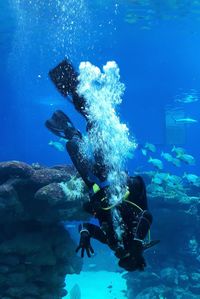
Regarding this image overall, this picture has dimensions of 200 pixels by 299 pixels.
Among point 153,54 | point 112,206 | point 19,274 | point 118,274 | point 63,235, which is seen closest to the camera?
point 112,206

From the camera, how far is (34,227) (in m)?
10.6

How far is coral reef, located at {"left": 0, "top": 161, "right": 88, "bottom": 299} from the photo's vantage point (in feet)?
32.5

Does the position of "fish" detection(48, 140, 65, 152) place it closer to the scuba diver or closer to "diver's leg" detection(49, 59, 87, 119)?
"diver's leg" detection(49, 59, 87, 119)

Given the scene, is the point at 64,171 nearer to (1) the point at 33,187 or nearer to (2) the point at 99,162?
(1) the point at 33,187

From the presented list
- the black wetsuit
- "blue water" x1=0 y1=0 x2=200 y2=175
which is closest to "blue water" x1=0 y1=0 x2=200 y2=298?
"blue water" x1=0 y1=0 x2=200 y2=175

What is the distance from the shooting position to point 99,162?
21.7ft

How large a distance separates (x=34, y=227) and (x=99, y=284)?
8.40 meters

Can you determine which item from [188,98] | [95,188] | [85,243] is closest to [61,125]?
[95,188]

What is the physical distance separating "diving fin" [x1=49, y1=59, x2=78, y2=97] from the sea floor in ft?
30.9

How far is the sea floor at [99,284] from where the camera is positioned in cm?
1605

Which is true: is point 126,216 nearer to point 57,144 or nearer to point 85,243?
point 85,243

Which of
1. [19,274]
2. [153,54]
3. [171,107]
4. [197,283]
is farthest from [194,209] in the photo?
[171,107]

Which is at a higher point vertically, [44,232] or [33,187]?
[33,187]

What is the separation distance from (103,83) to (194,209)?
374 inches
